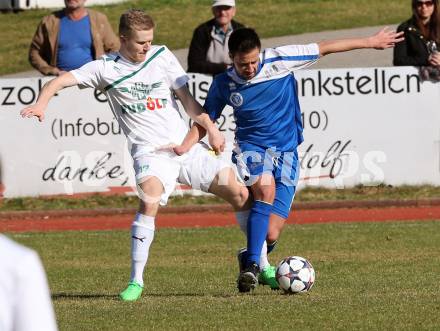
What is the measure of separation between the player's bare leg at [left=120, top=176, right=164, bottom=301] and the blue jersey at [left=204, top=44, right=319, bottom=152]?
81 cm

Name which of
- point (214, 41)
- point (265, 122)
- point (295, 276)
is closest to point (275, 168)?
point (265, 122)

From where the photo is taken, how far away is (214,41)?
14.0 metres

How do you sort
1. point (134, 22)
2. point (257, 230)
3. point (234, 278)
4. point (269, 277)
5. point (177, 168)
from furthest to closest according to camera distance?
point (234, 278)
point (269, 277)
point (257, 230)
point (177, 168)
point (134, 22)

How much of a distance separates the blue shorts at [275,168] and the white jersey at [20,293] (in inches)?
237

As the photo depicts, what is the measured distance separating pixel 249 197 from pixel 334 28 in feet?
69.5

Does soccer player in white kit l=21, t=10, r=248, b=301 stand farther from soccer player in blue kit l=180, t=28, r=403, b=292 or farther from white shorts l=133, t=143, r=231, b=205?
soccer player in blue kit l=180, t=28, r=403, b=292

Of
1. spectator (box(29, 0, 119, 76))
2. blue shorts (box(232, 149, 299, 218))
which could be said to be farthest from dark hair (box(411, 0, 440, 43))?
blue shorts (box(232, 149, 299, 218))

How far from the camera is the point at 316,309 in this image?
6281 millimetres

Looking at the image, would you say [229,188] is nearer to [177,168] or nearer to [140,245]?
[177,168]

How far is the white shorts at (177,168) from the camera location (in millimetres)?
7062

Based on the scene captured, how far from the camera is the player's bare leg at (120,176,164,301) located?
23.1 ft

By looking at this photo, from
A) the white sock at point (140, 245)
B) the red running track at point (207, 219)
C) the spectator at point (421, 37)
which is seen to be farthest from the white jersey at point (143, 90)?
the spectator at point (421, 37)

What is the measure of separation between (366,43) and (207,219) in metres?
7.02

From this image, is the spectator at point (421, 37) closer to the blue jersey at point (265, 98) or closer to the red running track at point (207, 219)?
the red running track at point (207, 219)
